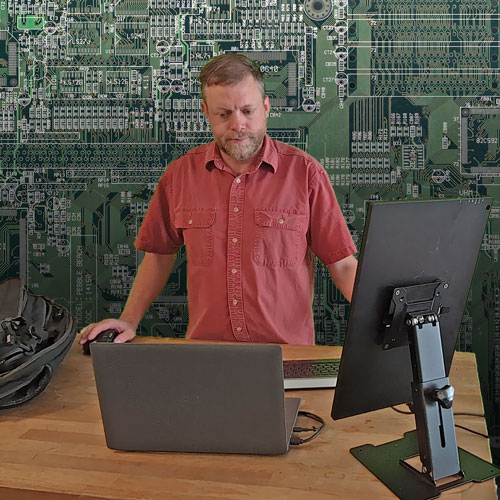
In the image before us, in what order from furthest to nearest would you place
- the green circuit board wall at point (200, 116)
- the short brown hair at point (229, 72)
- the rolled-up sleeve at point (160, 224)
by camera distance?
the green circuit board wall at point (200, 116) < the rolled-up sleeve at point (160, 224) < the short brown hair at point (229, 72)

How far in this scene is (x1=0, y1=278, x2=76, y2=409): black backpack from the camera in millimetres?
1528

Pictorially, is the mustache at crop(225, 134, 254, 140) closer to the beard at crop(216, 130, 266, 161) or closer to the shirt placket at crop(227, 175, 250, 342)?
the beard at crop(216, 130, 266, 161)

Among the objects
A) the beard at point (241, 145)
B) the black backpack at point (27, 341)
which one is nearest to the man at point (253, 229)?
the beard at point (241, 145)

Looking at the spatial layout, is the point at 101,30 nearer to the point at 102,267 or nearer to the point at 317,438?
the point at 102,267

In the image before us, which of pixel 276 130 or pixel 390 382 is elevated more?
pixel 276 130

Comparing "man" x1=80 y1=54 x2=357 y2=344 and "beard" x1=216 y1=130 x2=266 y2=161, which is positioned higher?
"beard" x1=216 y1=130 x2=266 y2=161

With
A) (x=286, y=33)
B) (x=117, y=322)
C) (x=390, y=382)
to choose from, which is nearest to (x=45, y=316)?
(x=117, y=322)

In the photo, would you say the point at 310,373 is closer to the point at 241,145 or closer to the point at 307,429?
the point at 307,429

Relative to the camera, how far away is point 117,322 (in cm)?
200

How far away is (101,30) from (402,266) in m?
2.49

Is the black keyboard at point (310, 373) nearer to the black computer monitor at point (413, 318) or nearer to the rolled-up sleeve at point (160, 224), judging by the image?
the black computer monitor at point (413, 318)

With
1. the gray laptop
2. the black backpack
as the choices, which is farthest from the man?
the gray laptop

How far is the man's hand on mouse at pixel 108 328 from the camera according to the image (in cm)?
193

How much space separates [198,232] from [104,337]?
0.54m
